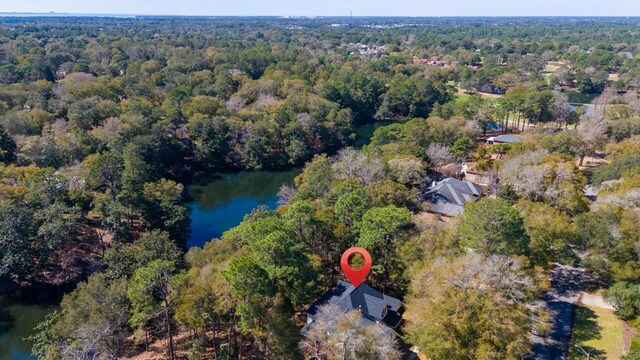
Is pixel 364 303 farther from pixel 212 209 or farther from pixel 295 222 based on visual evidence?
pixel 212 209

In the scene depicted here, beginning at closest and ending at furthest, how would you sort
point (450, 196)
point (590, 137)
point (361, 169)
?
point (361, 169) < point (450, 196) < point (590, 137)

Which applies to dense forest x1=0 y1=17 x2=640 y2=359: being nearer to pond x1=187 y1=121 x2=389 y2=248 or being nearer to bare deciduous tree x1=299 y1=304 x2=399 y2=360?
bare deciduous tree x1=299 y1=304 x2=399 y2=360

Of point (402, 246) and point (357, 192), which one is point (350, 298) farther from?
point (357, 192)

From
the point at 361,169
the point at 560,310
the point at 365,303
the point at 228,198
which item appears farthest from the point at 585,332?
the point at 228,198

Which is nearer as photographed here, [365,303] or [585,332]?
[365,303]

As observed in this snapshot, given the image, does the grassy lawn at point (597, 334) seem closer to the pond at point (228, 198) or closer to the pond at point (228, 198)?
the pond at point (228, 198)

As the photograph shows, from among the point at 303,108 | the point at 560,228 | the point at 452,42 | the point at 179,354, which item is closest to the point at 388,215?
the point at 560,228

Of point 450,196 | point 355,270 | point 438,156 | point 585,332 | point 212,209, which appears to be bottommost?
point 212,209
